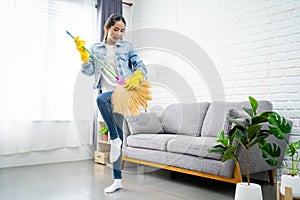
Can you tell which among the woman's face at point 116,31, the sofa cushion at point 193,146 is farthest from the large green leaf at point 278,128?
the woman's face at point 116,31

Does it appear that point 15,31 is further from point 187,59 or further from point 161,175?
point 161,175

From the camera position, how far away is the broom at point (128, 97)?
1987mm

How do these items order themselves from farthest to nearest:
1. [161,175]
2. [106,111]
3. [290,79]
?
[161,175], [290,79], [106,111]

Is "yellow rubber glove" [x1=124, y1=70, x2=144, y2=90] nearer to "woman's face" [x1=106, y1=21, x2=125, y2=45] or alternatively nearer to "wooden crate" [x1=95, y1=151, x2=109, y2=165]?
"woman's face" [x1=106, y1=21, x2=125, y2=45]

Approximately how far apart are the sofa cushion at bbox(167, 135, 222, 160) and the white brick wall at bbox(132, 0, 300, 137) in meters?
0.68

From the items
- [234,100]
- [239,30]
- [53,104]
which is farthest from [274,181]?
[53,104]

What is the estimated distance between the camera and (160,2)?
4.34 meters

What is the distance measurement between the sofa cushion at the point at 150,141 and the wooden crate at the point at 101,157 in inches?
23.1

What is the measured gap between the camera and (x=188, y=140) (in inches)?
110

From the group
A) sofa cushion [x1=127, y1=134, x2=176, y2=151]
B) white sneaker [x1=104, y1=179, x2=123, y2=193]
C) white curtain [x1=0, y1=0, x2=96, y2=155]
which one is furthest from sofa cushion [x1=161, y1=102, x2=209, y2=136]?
white sneaker [x1=104, y1=179, x2=123, y2=193]

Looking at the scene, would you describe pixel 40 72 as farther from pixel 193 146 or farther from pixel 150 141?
pixel 193 146

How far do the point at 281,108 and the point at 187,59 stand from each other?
144cm

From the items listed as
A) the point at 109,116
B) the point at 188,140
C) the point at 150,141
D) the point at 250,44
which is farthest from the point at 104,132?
the point at 250,44

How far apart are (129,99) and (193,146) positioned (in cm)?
91
